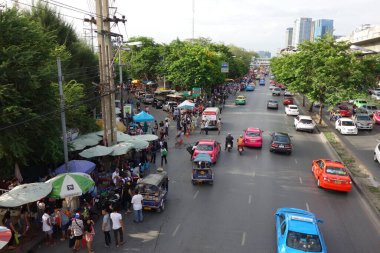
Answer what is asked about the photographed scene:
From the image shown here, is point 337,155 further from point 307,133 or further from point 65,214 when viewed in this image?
point 65,214

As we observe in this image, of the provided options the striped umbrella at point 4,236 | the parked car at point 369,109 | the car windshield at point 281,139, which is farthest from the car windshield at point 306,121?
the striped umbrella at point 4,236

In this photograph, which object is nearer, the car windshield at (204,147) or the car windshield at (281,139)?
the car windshield at (204,147)

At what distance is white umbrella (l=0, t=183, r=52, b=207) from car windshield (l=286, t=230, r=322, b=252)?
8.89 metres

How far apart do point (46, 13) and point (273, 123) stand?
85.5ft

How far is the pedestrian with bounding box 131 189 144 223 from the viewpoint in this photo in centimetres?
1392

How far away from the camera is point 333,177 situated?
18.0m

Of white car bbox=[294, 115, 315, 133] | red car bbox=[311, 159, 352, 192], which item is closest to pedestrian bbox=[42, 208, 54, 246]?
red car bbox=[311, 159, 352, 192]

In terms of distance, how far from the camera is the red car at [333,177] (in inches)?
699

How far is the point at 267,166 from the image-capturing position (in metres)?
22.7

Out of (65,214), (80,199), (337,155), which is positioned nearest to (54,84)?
(80,199)

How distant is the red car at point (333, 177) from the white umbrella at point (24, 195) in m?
13.5

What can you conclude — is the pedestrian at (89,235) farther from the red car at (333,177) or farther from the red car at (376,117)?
the red car at (376,117)

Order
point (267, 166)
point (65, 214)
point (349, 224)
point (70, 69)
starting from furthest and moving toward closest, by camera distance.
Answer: point (70, 69)
point (267, 166)
point (349, 224)
point (65, 214)

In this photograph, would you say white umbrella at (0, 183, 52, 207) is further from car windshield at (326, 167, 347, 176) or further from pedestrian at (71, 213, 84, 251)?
car windshield at (326, 167, 347, 176)
